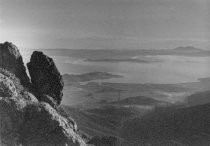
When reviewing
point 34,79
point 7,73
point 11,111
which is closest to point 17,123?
point 11,111

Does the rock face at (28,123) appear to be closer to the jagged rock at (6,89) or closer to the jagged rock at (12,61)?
the jagged rock at (6,89)

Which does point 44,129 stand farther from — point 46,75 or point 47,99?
point 46,75

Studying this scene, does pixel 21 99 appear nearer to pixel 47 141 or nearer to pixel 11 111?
pixel 11 111

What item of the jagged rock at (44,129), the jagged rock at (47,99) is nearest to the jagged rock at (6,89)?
the jagged rock at (44,129)

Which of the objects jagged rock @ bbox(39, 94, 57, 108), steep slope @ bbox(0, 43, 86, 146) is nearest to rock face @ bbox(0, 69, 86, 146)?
steep slope @ bbox(0, 43, 86, 146)

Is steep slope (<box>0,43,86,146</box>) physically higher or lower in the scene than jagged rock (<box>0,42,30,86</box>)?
lower

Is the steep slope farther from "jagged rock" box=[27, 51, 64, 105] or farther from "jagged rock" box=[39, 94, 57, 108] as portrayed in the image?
"jagged rock" box=[27, 51, 64, 105]
